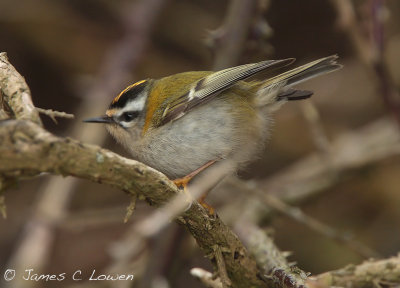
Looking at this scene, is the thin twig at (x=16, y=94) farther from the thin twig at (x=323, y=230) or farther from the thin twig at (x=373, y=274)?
the thin twig at (x=323, y=230)

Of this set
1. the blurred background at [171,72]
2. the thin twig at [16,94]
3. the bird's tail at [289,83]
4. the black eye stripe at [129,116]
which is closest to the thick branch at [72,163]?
the thin twig at [16,94]

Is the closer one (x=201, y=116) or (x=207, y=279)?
(x=207, y=279)

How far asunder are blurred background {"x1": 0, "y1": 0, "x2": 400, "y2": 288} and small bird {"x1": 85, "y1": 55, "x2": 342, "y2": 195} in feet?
2.38

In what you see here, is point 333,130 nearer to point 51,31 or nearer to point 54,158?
point 51,31

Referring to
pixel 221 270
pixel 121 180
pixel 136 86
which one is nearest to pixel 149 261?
pixel 136 86

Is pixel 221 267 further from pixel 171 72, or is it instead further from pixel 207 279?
pixel 171 72

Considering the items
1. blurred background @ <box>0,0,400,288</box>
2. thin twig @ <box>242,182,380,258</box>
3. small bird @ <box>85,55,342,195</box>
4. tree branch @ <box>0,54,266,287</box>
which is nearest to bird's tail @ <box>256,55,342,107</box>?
small bird @ <box>85,55,342,195</box>

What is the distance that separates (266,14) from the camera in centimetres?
619

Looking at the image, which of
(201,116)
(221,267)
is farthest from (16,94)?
(201,116)

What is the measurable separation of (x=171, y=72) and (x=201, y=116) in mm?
3064

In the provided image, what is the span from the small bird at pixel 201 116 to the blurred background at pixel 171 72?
726 mm

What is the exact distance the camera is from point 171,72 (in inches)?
239

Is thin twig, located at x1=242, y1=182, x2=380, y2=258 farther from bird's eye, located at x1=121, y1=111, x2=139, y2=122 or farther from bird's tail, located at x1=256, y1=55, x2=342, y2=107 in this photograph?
bird's eye, located at x1=121, y1=111, x2=139, y2=122

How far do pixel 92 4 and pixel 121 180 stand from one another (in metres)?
4.87
